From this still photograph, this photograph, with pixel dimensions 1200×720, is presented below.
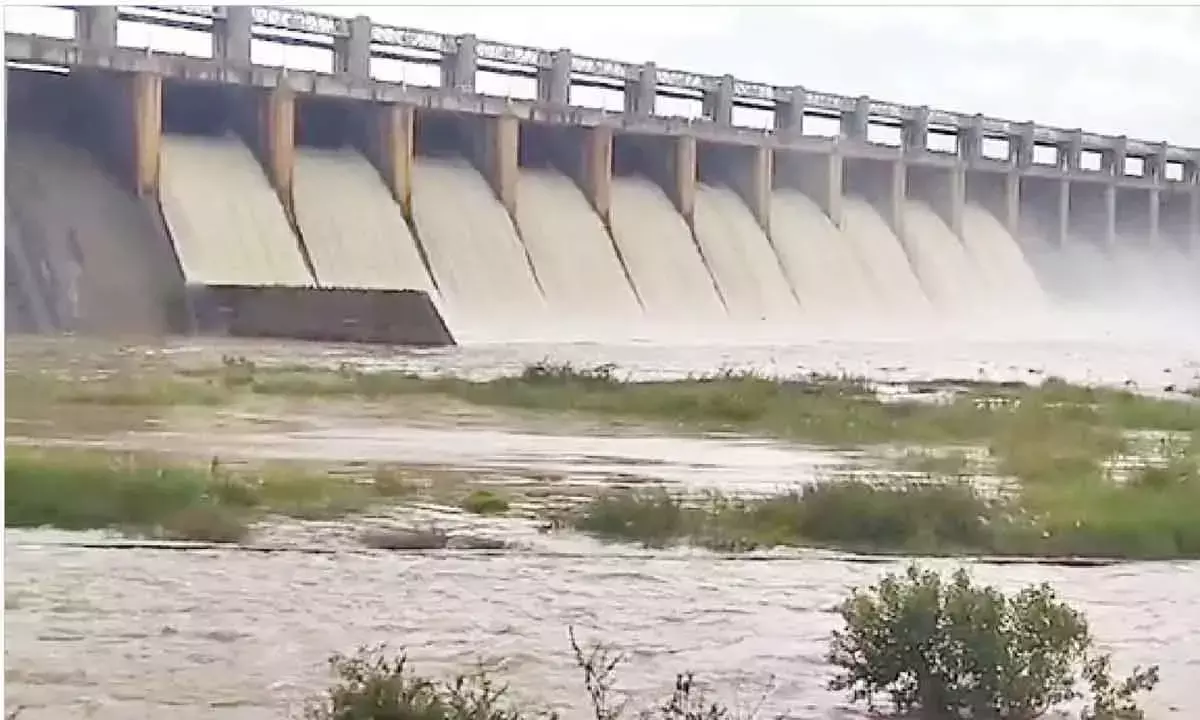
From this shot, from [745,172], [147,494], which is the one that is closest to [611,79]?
[745,172]

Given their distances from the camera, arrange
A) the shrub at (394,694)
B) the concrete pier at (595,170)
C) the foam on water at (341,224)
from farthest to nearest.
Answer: the concrete pier at (595,170)
the foam on water at (341,224)
the shrub at (394,694)

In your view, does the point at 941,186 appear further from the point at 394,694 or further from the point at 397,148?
the point at 394,694

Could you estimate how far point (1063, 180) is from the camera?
2.43 m

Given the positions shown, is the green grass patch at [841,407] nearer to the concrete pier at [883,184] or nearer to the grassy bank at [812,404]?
the grassy bank at [812,404]

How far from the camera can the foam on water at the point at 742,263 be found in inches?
94.3

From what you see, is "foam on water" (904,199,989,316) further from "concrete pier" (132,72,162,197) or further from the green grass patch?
"concrete pier" (132,72,162,197)

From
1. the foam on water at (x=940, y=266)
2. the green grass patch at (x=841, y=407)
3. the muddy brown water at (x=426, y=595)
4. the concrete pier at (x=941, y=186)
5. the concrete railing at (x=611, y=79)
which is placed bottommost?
the muddy brown water at (x=426, y=595)

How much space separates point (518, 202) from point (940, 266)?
737 mm

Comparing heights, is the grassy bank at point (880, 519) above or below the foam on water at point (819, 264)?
below

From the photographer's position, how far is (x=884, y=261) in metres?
2.43

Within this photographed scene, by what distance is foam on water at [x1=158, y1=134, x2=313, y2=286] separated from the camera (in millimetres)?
2316

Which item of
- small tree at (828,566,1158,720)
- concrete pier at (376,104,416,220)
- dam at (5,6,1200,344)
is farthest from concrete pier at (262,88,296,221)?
small tree at (828,566,1158,720)

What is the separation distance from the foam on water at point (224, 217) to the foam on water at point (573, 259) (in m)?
0.40

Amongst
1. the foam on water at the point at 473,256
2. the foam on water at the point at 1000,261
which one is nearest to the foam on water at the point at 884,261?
the foam on water at the point at 1000,261
